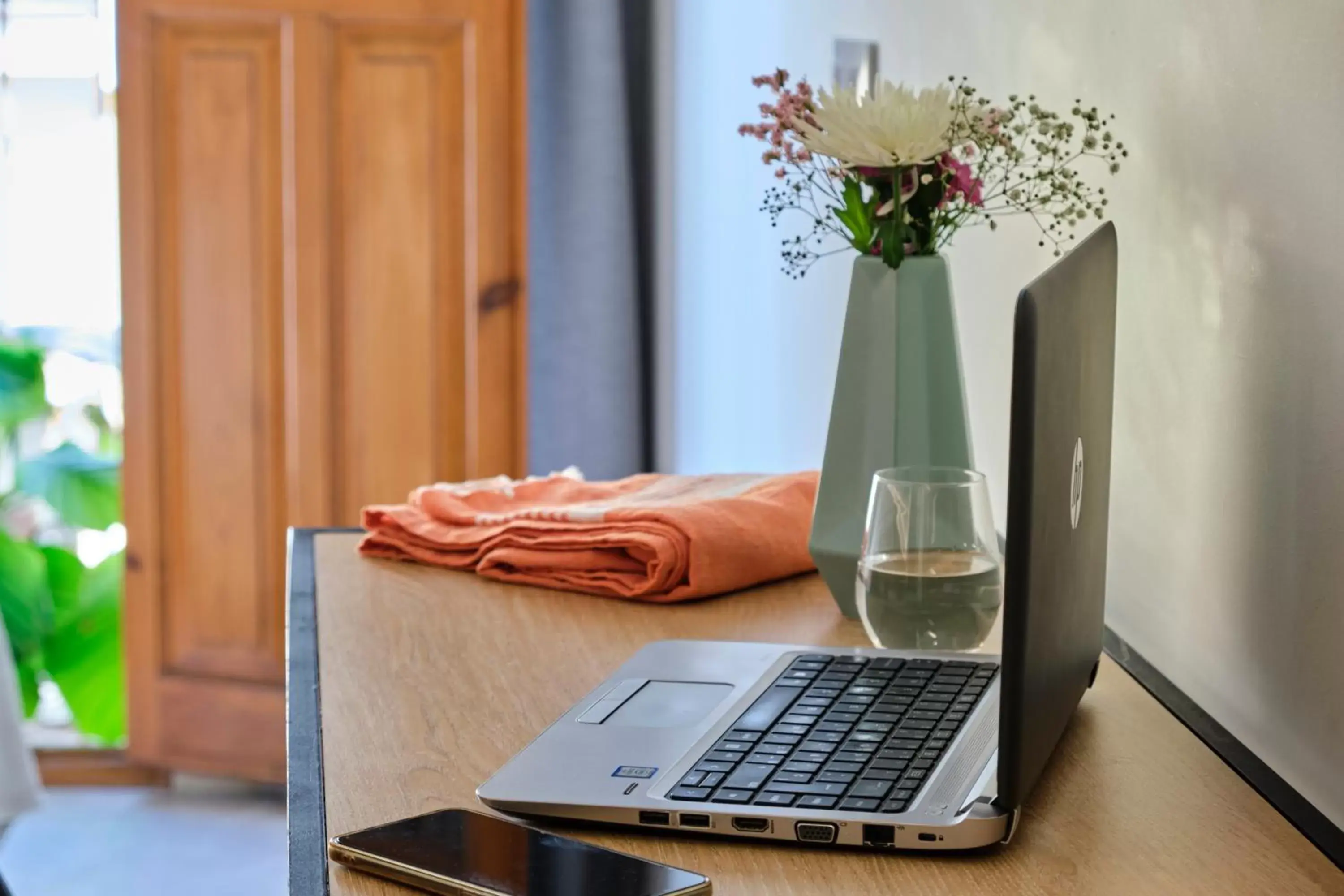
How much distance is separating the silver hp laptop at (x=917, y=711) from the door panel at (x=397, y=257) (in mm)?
1847

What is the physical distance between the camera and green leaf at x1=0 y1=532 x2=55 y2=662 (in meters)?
3.03

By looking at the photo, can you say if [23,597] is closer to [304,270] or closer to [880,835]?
[304,270]

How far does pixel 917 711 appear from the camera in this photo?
2.67 ft

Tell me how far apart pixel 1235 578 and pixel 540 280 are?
1961 mm

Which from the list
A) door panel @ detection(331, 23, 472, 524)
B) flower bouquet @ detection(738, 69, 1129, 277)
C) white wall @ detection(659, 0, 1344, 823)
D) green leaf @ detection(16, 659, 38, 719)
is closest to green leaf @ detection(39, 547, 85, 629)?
green leaf @ detection(16, 659, 38, 719)

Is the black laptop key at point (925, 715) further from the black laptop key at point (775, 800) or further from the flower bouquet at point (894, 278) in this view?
the flower bouquet at point (894, 278)

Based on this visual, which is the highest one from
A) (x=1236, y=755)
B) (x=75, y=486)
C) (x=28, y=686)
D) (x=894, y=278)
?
(x=894, y=278)

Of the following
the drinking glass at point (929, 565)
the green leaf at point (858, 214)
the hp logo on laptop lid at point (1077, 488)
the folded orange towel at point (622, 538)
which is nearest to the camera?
the hp logo on laptop lid at point (1077, 488)

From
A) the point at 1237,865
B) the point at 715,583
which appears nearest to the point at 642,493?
the point at 715,583

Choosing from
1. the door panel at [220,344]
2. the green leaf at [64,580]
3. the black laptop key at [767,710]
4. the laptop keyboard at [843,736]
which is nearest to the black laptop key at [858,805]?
the laptop keyboard at [843,736]

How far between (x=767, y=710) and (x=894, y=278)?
1.20 feet

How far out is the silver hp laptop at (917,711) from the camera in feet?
2.15

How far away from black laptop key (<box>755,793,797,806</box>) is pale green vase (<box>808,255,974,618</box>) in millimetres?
397

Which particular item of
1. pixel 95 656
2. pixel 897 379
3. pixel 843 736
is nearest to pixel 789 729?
pixel 843 736
